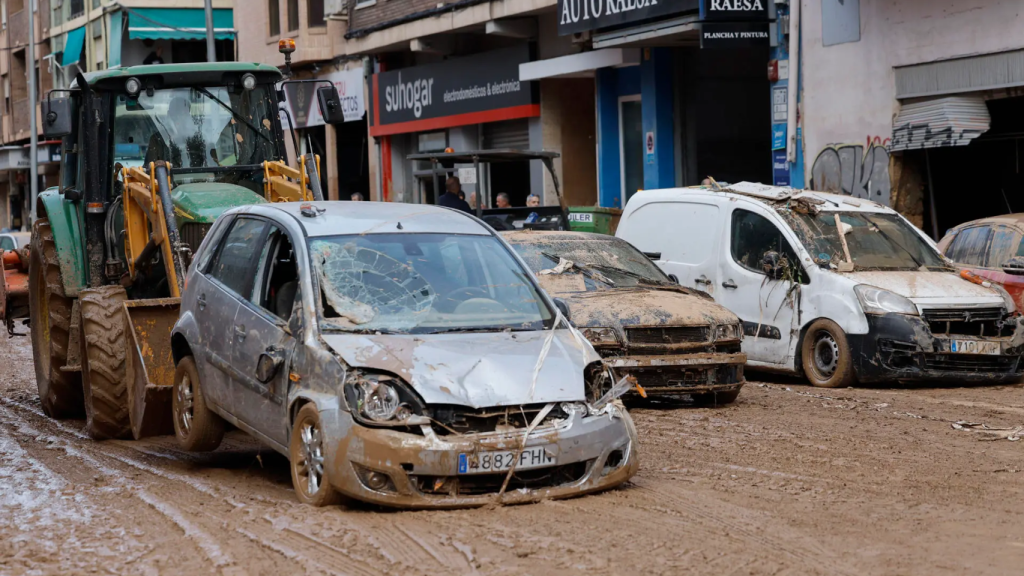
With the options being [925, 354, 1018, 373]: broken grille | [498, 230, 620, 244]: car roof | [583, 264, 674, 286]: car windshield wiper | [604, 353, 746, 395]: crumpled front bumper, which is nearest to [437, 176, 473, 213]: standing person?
[498, 230, 620, 244]: car roof

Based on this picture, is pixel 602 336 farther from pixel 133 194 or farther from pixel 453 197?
pixel 453 197

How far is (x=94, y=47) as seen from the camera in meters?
46.9

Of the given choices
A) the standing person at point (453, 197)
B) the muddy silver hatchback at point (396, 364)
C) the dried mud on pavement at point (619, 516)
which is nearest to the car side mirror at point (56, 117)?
Result: the dried mud on pavement at point (619, 516)

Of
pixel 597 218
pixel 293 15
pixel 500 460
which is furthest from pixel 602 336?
pixel 293 15

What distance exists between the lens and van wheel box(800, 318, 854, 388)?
40.3 feet

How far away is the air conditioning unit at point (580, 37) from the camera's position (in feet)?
76.1

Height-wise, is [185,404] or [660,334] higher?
[660,334]

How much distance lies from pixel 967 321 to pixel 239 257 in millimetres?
6780

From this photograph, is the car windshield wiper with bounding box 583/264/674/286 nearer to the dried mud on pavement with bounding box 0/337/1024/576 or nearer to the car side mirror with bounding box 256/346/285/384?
the dried mud on pavement with bounding box 0/337/1024/576

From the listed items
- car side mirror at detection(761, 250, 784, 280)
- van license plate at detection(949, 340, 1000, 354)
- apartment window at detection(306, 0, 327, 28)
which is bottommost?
van license plate at detection(949, 340, 1000, 354)

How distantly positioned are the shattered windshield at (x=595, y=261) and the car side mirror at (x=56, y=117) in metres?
3.90

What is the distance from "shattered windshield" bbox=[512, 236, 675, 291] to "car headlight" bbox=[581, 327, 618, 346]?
84 cm

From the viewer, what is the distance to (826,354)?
1267 cm

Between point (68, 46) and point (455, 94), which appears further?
point (68, 46)
